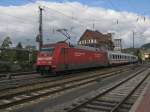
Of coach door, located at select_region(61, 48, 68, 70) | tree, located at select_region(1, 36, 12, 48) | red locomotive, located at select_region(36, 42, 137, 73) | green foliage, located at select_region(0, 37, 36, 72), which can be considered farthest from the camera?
tree, located at select_region(1, 36, 12, 48)

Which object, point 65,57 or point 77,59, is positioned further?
point 77,59

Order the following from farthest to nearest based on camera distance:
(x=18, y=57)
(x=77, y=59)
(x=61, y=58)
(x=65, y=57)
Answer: (x=18, y=57), (x=77, y=59), (x=65, y=57), (x=61, y=58)

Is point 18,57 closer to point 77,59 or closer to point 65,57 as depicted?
point 77,59

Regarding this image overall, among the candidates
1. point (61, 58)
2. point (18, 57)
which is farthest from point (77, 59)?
point (18, 57)

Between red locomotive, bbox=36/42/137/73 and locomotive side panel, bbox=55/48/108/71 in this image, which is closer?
red locomotive, bbox=36/42/137/73

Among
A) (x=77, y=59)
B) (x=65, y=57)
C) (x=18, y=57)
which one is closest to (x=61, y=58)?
(x=65, y=57)

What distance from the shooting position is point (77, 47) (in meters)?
34.3

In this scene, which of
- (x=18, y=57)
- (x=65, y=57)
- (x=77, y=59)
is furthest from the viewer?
(x=18, y=57)

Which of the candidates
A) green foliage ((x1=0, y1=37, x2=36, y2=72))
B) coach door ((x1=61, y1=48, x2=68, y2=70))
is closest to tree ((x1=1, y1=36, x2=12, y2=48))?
green foliage ((x1=0, y1=37, x2=36, y2=72))

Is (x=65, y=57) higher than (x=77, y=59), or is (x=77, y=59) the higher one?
(x=65, y=57)

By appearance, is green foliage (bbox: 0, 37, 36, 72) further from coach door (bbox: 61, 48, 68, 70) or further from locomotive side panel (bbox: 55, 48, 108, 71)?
coach door (bbox: 61, 48, 68, 70)

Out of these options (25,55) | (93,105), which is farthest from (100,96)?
(25,55)

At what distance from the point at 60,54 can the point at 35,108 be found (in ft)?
57.0

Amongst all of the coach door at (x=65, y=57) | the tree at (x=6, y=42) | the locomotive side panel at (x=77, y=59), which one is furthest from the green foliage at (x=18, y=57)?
the coach door at (x=65, y=57)
